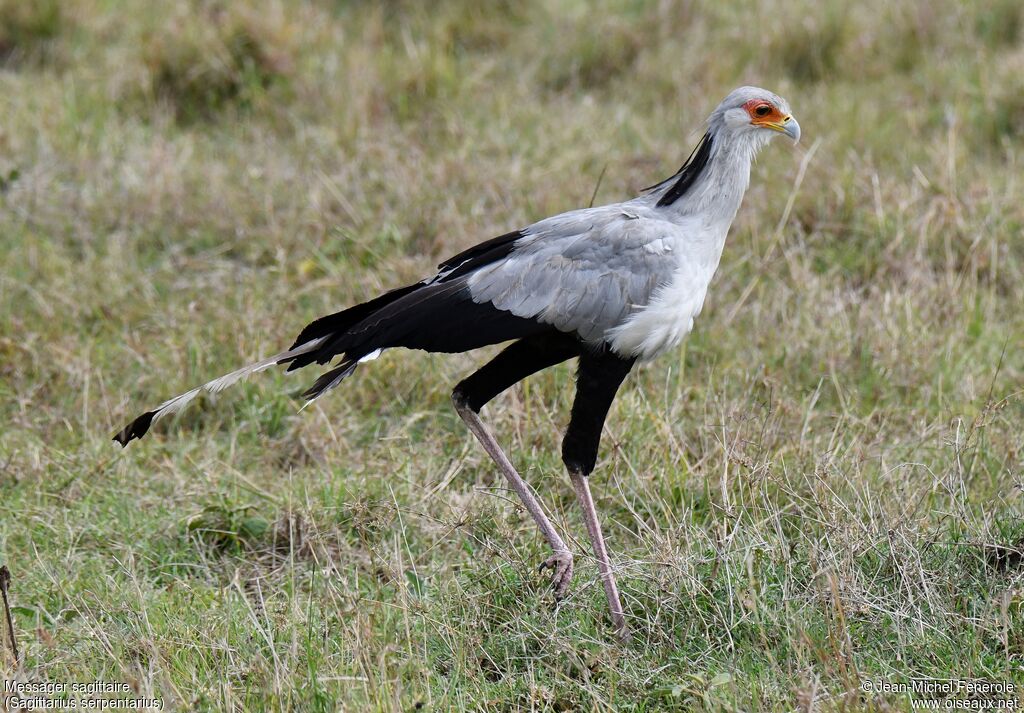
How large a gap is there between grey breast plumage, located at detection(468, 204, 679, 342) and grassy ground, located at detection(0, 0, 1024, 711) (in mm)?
603

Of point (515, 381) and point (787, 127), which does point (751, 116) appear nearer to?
point (787, 127)

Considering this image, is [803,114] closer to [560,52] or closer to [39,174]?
[560,52]

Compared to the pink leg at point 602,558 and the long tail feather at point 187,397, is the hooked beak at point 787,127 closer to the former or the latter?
the pink leg at point 602,558

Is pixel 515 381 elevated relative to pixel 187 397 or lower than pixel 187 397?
lower

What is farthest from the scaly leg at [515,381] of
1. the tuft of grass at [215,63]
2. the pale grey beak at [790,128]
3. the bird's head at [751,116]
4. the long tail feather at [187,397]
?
the tuft of grass at [215,63]

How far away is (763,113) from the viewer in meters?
3.69

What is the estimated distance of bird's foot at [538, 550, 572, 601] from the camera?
3.46m

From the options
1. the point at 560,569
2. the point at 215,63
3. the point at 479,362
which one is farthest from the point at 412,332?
the point at 215,63

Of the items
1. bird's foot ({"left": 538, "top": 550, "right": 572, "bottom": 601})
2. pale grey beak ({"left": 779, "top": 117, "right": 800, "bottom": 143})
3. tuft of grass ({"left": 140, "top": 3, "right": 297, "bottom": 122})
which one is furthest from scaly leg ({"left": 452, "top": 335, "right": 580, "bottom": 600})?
tuft of grass ({"left": 140, "top": 3, "right": 297, "bottom": 122})

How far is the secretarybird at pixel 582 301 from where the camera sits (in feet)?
11.3

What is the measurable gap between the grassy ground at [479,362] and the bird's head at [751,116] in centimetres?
93

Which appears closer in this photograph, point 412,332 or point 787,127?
point 412,332

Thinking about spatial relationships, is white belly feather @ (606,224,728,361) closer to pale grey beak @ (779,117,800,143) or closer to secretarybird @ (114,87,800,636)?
secretarybird @ (114,87,800,636)

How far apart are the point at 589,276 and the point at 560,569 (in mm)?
837
